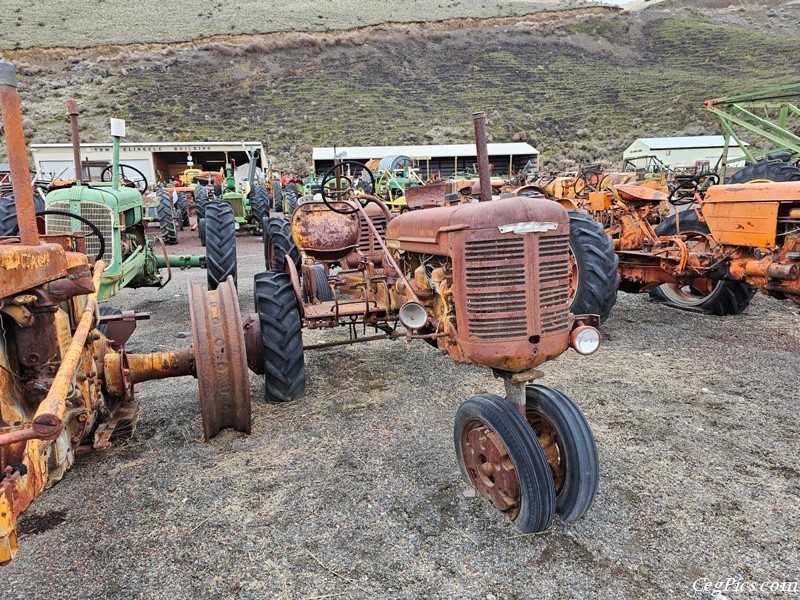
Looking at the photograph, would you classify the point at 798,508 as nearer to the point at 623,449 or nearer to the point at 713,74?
the point at 623,449

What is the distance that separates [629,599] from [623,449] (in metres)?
1.18

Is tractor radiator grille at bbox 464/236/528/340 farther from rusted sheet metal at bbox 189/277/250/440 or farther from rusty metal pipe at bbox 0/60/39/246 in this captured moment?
rusty metal pipe at bbox 0/60/39/246

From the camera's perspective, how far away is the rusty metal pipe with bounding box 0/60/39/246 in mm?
1871

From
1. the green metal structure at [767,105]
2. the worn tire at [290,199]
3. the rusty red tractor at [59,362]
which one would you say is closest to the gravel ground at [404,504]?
the rusty red tractor at [59,362]

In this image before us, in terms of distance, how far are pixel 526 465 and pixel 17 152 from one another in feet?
7.38

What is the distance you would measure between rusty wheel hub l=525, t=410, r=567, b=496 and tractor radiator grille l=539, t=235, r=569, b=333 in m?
0.44

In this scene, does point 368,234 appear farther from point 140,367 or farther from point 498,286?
point 498,286

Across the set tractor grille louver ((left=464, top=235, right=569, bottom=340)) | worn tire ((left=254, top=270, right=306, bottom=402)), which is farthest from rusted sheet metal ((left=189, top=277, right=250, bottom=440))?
tractor grille louver ((left=464, top=235, right=569, bottom=340))

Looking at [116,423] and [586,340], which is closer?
[586,340]

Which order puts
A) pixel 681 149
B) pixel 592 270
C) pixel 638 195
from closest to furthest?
1. pixel 592 270
2. pixel 638 195
3. pixel 681 149

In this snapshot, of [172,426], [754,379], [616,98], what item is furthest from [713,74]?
[172,426]

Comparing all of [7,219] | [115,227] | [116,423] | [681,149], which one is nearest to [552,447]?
[116,423]

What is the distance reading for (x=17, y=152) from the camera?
6.39 feet

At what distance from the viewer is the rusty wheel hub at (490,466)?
230 cm
